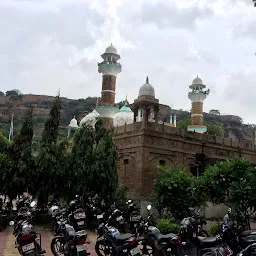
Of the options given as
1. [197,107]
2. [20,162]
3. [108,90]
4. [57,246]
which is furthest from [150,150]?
[197,107]

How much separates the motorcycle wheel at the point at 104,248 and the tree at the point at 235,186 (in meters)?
4.32

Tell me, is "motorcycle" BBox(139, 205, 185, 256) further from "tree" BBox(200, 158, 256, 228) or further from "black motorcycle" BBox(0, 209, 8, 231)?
"black motorcycle" BBox(0, 209, 8, 231)

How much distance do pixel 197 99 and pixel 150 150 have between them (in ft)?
69.6

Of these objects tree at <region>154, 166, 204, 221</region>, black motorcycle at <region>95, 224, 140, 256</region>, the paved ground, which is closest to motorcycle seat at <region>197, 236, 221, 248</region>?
black motorcycle at <region>95, 224, 140, 256</region>

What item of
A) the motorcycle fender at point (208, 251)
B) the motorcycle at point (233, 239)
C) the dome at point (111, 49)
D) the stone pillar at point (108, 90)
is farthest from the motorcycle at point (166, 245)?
the dome at point (111, 49)

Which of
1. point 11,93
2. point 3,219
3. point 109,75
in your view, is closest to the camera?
point 3,219

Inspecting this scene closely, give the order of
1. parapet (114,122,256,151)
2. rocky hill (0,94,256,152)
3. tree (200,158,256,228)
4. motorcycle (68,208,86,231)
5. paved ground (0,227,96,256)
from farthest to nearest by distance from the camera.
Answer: rocky hill (0,94,256,152), parapet (114,122,256,151), tree (200,158,256,228), motorcycle (68,208,86,231), paved ground (0,227,96,256)

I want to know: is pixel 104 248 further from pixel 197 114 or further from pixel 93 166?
pixel 197 114

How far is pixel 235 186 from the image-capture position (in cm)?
1021

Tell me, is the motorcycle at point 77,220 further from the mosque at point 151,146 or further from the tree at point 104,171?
the mosque at point 151,146

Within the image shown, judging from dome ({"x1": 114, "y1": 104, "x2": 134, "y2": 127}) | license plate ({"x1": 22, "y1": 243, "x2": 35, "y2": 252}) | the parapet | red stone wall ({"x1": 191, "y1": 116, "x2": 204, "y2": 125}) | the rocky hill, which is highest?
the rocky hill

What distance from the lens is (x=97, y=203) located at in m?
13.9

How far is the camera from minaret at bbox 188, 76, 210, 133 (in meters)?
37.3

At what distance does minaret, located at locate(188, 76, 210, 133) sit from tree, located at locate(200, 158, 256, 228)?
2571 centimetres
